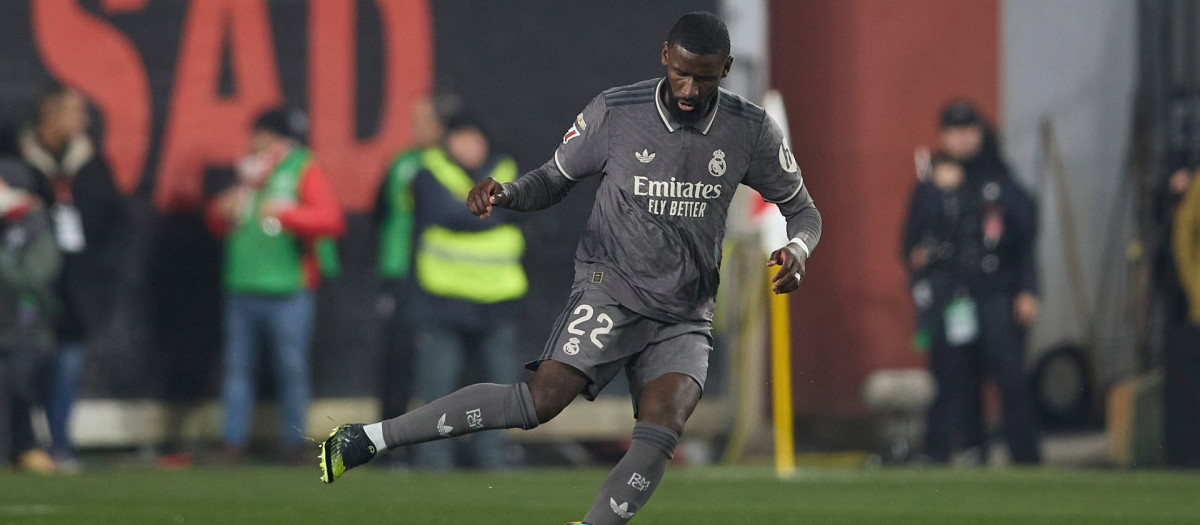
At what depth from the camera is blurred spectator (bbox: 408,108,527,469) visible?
11.8 m

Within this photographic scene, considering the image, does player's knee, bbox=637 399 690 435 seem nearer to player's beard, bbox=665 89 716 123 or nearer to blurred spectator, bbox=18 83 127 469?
player's beard, bbox=665 89 716 123

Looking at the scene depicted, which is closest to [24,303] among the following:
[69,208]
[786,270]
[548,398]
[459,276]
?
[69,208]

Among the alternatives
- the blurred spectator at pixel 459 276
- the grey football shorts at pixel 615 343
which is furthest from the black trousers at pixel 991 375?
the grey football shorts at pixel 615 343

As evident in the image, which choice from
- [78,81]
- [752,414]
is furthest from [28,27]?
[752,414]

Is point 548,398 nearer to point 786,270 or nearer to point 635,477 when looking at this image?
point 635,477

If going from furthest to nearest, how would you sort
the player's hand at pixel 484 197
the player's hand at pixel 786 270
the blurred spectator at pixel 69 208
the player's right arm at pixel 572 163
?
the blurred spectator at pixel 69 208 < the player's right arm at pixel 572 163 < the player's hand at pixel 484 197 < the player's hand at pixel 786 270

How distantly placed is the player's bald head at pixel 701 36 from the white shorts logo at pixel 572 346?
40.5 inches

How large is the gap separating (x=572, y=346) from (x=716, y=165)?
2.57ft

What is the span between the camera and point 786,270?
5676 millimetres

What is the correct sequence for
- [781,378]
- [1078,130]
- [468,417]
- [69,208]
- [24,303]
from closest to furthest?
[468,417]
[781,378]
[24,303]
[69,208]
[1078,130]

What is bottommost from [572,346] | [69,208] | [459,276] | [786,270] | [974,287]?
[974,287]

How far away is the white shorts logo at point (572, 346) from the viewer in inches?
234

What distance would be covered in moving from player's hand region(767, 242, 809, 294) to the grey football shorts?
1.49 feet

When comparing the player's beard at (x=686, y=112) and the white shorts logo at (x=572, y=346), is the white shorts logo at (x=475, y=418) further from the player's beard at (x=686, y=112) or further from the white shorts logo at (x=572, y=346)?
the player's beard at (x=686, y=112)
